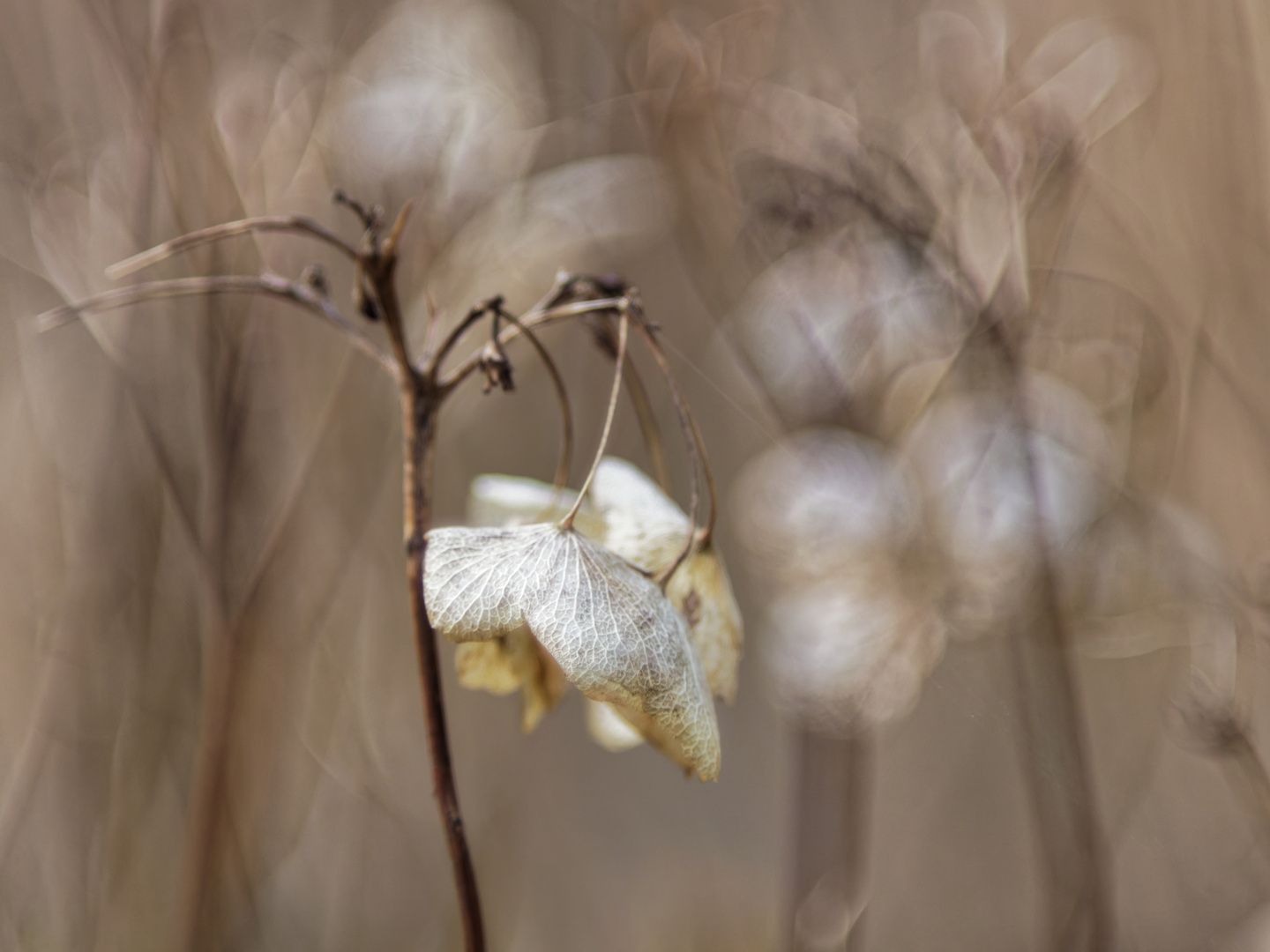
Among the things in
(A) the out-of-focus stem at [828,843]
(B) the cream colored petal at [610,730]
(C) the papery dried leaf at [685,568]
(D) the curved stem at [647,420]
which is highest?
(D) the curved stem at [647,420]

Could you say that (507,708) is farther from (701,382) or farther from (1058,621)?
(1058,621)

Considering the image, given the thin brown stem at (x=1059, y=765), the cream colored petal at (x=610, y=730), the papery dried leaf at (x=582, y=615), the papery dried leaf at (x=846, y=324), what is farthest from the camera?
the papery dried leaf at (x=846, y=324)

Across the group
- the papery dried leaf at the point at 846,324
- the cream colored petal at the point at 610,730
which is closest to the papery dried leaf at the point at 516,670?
the cream colored petal at the point at 610,730

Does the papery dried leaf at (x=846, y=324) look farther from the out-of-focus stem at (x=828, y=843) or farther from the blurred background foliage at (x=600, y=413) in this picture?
the out-of-focus stem at (x=828, y=843)

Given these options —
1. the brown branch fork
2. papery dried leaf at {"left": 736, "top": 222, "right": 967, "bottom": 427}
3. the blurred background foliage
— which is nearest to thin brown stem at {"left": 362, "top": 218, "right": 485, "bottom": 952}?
the brown branch fork

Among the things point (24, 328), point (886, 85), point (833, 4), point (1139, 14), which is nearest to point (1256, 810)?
point (1139, 14)

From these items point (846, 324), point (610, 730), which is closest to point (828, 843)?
point (846, 324)
